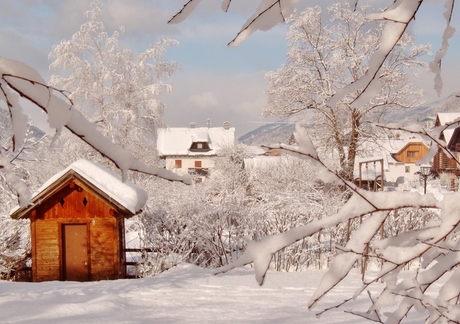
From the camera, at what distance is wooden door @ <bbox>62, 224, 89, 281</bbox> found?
37.9ft

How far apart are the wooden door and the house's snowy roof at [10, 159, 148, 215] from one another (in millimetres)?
1153

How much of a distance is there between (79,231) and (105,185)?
1.34 metres

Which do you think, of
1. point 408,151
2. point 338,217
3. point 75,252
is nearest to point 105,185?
point 75,252

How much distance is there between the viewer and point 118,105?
70.5ft

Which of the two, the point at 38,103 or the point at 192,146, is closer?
the point at 38,103

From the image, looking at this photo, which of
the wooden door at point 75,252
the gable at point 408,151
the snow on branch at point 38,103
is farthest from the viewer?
the gable at point 408,151

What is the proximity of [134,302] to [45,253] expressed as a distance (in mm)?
3897

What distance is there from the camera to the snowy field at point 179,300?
291 inches

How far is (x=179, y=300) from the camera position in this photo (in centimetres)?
891

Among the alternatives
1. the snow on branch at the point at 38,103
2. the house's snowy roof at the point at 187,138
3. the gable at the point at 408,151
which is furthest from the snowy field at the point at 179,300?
the gable at the point at 408,151

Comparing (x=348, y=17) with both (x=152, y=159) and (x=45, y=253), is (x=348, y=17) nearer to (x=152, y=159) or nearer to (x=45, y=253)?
(x=152, y=159)

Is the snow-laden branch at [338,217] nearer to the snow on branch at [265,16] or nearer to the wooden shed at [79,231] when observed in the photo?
the snow on branch at [265,16]

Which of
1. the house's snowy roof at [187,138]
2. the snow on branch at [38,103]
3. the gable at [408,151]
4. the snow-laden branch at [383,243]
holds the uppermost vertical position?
the house's snowy roof at [187,138]

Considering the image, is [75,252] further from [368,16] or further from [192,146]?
[192,146]
